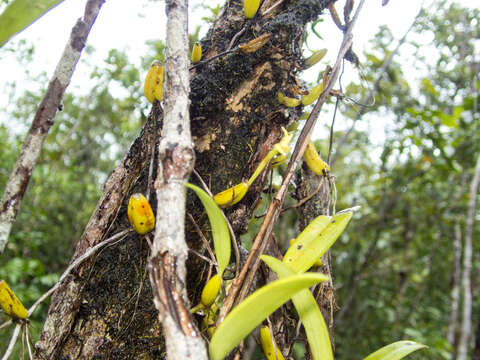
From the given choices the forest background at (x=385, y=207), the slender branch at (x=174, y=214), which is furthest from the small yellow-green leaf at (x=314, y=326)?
the forest background at (x=385, y=207)

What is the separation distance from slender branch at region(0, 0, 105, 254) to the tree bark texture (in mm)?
96

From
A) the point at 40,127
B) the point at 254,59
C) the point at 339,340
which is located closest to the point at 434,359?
the point at 339,340

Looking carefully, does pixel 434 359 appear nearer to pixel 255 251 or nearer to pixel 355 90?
pixel 355 90

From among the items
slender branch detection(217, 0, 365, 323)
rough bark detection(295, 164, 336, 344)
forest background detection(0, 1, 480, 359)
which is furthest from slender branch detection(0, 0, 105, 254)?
forest background detection(0, 1, 480, 359)

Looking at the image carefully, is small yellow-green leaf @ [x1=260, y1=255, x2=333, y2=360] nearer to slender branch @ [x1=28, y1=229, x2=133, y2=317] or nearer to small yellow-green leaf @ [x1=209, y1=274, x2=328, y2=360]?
small yellow-green leaf @ [x1=209, y1=274, x2=328, y2=360]

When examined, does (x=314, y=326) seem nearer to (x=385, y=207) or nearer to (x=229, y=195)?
(x=229, y=195)

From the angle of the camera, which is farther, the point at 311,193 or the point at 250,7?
the point at 311,193

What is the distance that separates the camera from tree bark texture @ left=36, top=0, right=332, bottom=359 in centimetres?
38

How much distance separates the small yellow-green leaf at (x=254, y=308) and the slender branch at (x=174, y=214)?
50mm

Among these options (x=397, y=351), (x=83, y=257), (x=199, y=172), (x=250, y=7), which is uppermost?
(x=250, y=7)

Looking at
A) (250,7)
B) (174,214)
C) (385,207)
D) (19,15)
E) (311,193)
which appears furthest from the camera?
(385,207)

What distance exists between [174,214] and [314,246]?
0.23 m

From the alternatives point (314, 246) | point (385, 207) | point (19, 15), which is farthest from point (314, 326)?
point (385, 207)

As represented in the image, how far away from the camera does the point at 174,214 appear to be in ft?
0.81
